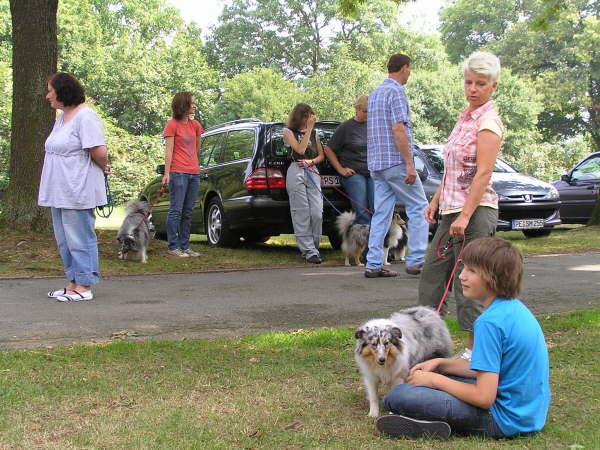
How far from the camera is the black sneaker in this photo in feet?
11.5

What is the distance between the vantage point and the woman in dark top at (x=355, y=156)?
10.1m

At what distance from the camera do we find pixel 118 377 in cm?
456

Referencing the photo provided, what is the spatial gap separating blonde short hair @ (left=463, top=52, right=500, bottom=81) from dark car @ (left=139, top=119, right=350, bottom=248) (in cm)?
595

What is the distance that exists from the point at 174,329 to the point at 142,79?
1654 inches

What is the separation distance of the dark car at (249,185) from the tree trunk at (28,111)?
2024 millimetres

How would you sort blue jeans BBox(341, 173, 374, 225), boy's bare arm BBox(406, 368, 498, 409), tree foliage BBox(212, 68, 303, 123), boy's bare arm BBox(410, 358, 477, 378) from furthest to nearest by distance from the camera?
tree foliage BBox(212, 68, 303, 123), blue jeans BBox(341, 173, 374, 225), boy's bare arm BBox(410, 358, 477, 378), boy's bare arm BBox(406, 368, 498, 409)

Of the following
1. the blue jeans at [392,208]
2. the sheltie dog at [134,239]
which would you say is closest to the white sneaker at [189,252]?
the sheltie dog at [134,239]

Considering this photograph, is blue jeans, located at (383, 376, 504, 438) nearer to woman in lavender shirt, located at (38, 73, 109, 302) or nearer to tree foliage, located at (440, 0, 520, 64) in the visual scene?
woman in lavender shirt, located at (38, 73, 109, 302)

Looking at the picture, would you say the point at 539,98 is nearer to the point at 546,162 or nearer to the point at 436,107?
the point at 546,162

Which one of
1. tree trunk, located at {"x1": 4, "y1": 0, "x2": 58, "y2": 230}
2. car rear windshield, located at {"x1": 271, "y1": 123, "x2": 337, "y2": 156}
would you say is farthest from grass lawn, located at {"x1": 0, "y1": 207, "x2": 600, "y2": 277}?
car rear windshield, located at {"x1": 271, "y1": 123, "x2": 337, "y2": 156}

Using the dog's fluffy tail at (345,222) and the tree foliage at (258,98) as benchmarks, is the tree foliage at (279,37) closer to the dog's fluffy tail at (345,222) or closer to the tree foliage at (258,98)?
the tree foliage at (258,98)

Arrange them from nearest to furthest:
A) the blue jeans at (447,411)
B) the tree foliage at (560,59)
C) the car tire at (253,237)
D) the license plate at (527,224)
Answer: the blue jeans at (447,411)
the car tire at (253,237)
the license plate at (527,224)
the tree foliage at (560,59)

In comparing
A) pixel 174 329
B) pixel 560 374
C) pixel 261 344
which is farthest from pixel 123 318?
pixel 560 374

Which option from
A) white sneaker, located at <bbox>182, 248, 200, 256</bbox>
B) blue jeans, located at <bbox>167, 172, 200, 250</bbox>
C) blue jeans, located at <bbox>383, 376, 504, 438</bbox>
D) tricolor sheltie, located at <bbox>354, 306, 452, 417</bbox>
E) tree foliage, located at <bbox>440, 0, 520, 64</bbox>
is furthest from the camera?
tree foliage, located at <bbox>440, 0, 520, 64</bbox>
